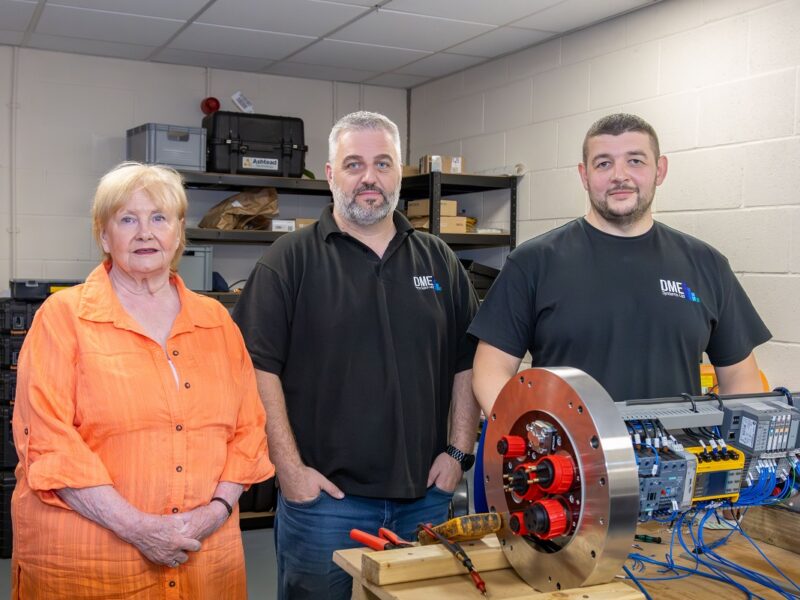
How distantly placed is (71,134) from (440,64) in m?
2.27

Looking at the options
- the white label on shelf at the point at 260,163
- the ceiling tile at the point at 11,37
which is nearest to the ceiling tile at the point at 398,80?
the white label on shelf at the point at 260,163

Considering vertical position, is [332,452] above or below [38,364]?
below

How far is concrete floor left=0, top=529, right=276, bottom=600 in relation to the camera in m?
3.72

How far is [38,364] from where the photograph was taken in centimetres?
180

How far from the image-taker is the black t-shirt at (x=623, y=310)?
1877 millimetres

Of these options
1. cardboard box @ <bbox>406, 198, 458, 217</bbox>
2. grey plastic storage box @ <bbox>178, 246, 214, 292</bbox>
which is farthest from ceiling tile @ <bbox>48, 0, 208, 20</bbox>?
cardboard box @ <bbox>406, 198, 458, 217</bbox>

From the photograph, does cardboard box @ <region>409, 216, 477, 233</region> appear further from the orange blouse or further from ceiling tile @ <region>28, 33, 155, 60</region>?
the orange blouse

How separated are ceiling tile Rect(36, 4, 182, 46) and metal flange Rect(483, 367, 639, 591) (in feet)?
11.8

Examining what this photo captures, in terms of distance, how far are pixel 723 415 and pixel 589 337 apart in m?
0.45

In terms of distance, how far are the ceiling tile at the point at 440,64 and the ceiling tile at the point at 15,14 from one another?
2.18 meters

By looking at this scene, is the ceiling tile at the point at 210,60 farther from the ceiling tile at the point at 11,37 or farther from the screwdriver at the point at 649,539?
the screwdriver at the point at 649,539

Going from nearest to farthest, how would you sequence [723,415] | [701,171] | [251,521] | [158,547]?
[723,415]
[158,547]
[701,171]
[251,521]

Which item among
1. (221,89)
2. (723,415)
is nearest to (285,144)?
(221,89)

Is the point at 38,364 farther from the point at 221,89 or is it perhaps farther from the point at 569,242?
the point at 221,89
